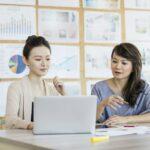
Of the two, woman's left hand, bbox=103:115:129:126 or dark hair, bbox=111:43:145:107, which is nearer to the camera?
woman's left hand, bbox=103:115:129:126

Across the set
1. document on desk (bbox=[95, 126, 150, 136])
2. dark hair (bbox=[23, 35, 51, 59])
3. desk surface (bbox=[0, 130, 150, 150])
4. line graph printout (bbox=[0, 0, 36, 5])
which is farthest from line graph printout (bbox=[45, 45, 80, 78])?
desk surface (bbox=[0, 130, 150, 150])

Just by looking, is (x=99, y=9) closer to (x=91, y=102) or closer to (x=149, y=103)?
(x=149, y=103)

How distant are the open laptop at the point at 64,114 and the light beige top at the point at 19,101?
0.48 m

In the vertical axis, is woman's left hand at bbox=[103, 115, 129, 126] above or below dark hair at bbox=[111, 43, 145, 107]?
below

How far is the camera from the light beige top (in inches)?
96.3

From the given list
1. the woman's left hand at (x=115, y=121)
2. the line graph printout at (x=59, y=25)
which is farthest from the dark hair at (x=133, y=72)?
the line graph printout at (x=59, y=25)

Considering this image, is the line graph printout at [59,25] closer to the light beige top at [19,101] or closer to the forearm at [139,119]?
the light beige top at [19,101]

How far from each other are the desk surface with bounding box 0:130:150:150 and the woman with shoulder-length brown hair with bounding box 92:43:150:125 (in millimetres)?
865

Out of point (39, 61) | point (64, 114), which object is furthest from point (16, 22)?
point (64, 114)

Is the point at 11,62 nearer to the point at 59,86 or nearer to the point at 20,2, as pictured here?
the point at 20,2

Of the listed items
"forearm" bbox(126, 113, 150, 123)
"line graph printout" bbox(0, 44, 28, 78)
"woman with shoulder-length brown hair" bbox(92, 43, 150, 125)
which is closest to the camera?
"forearm" bbox(126, 113, 150, 123)

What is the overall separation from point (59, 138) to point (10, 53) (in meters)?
1.68

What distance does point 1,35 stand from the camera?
3.35 m

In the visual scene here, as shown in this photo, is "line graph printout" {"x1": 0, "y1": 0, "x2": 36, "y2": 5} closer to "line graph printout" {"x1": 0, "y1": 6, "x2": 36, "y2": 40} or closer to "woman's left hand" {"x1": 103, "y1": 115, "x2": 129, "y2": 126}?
"line graph printout" {"x1": 0, "y1": 6, "x2": 36, "y2": 40}
